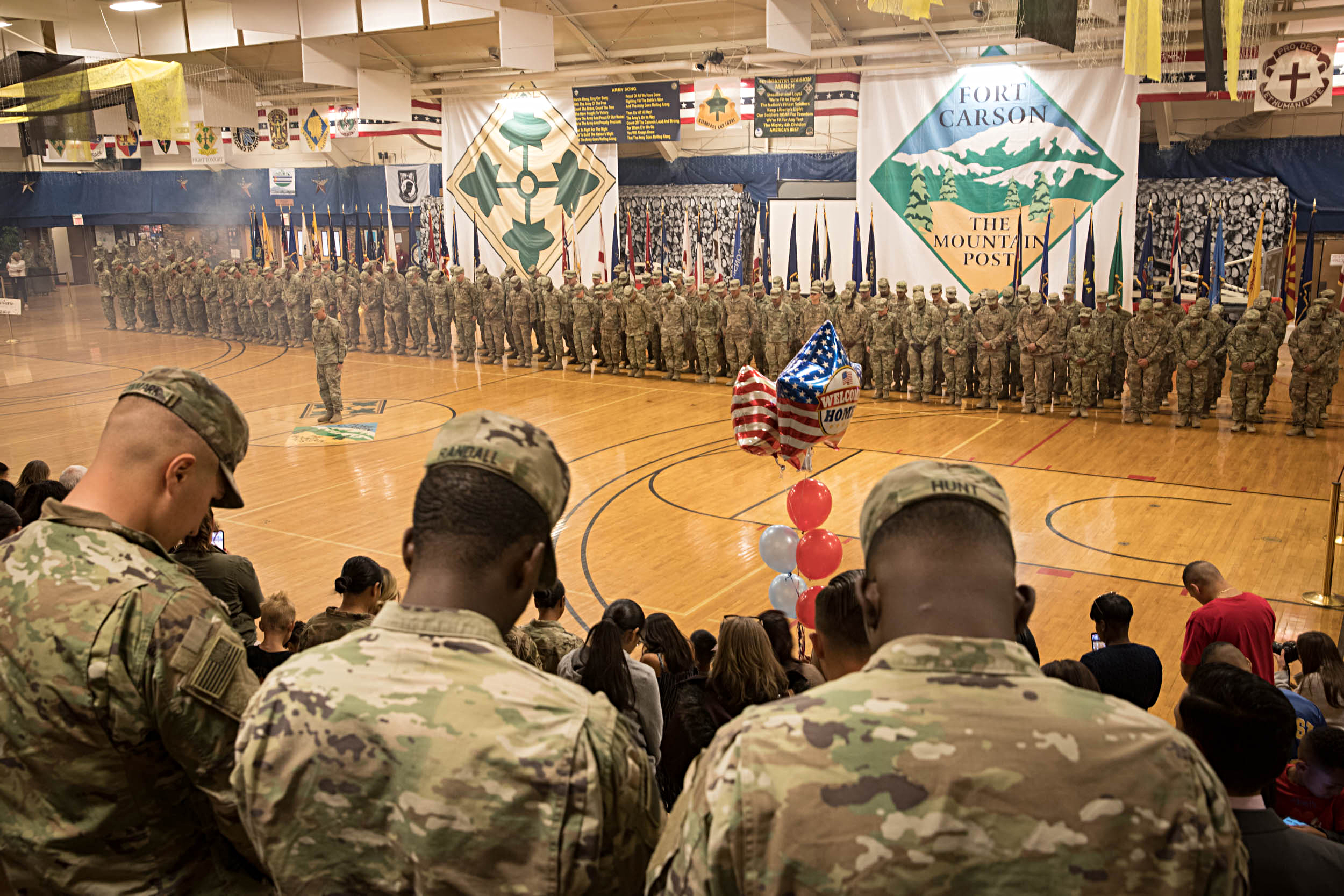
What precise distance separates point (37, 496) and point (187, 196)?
1079 inches

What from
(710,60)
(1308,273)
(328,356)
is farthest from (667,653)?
(710,60)

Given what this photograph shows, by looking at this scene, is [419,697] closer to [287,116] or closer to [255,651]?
[255,651]

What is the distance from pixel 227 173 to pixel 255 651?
28393 millimetres

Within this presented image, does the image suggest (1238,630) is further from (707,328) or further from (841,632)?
(707,328)

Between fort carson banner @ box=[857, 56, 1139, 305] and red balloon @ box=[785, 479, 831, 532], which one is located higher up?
fort carson banner @ box=[857, 56, 1139, 305]

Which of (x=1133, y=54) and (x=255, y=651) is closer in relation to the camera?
(x=255, y=651)

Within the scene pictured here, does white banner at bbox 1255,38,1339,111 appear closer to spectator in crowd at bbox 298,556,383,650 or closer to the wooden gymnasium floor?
the wooden gymnasium floor

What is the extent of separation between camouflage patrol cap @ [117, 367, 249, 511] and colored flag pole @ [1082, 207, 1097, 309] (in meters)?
13.6

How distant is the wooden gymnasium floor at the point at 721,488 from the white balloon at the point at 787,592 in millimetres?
647

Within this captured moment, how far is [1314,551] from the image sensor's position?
7.94 meters

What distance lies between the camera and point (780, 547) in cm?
628

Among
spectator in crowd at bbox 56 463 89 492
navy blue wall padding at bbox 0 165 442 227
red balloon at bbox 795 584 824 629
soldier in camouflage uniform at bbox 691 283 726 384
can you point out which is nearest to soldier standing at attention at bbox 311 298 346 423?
soldier in camouflage uniform at bbox 691 283 726 384

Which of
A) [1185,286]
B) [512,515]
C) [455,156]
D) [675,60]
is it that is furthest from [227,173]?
[512,515]

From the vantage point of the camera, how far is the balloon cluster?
20.2 ft
